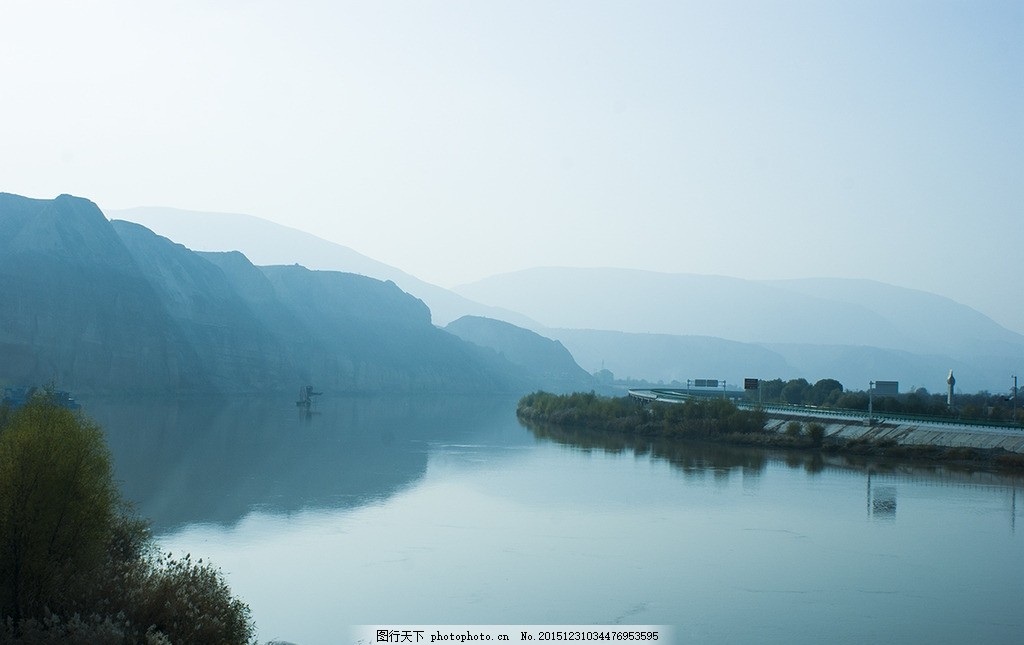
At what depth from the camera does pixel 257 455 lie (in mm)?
37844

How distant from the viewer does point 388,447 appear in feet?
142

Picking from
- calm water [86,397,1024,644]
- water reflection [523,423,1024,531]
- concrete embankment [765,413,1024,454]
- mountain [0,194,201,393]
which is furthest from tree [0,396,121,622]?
mountain [0,194,201,393]

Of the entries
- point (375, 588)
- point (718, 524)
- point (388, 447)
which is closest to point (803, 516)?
point (718, 524)

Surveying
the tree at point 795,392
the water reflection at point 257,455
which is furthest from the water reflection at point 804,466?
the tree at point 795,392

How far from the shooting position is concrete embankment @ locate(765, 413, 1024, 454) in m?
38.9

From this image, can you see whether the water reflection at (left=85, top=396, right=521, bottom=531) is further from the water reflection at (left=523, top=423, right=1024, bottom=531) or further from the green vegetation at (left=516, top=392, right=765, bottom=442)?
the water reflection at (left=523, top=423, right=1024, bottom=531)

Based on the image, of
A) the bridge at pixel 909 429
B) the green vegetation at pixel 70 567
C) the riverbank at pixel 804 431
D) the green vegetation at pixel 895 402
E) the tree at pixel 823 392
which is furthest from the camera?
the tree at pixel 823 392

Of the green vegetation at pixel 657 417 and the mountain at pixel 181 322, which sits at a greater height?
the mountain at pixel 181 322

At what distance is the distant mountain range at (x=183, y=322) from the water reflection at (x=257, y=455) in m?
9.84

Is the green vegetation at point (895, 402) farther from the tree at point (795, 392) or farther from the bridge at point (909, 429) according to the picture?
the bridge at point (909, 429)

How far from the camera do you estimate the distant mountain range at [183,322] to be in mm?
78625

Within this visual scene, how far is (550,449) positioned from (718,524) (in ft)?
74.7

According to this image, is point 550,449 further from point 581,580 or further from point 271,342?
point 271,342

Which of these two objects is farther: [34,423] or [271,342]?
[271,342]
